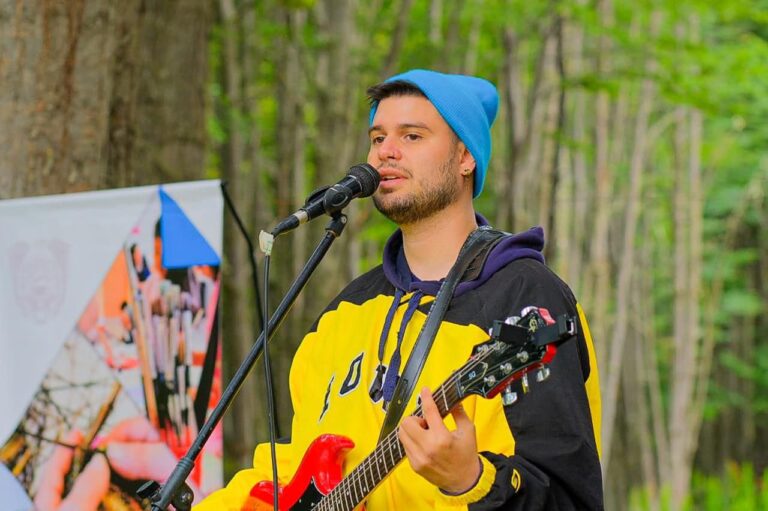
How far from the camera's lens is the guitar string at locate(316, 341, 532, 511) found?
86.6 inches

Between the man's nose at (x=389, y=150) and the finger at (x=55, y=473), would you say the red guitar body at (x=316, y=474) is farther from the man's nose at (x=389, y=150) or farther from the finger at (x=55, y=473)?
the finger at (x=55, y=473)

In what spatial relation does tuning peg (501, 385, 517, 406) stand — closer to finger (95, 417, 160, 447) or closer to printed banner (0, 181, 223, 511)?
printed banner (0, 181, 223, 511)

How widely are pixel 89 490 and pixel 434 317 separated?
5.33 feet

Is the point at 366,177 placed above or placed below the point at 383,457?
above

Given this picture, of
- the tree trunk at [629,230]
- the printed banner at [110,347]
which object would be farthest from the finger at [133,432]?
the tree trunk at [629,230]

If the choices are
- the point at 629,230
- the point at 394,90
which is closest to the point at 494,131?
the point at 629,230

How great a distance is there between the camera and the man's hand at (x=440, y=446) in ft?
7.22

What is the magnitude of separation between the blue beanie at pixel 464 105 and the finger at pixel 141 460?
1.42 m

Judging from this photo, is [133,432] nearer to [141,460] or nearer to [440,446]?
[141,460]

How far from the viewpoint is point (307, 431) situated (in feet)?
9.46

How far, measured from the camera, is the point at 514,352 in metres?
2.11

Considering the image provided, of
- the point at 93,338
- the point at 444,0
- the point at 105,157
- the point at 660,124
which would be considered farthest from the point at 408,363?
the point at 660,124

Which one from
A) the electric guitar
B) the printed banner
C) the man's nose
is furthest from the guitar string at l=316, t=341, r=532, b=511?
the printed banner

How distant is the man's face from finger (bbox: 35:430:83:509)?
59.4 inches
